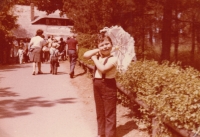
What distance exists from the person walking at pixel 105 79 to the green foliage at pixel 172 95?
0.64 meters

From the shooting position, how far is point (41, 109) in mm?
8547

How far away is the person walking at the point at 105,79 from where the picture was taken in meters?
5.54

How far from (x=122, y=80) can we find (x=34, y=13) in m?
54.8

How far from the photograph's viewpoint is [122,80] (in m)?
7.73

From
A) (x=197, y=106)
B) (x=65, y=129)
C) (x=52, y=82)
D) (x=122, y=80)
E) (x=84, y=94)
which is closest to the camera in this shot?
(x=197, y=106)

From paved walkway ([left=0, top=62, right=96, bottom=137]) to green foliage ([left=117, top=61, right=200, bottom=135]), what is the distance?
4.78 ft

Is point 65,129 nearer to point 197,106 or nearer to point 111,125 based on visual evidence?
point 111,125

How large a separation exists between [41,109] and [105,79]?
3.48 m

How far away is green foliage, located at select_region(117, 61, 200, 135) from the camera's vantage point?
14.8ft

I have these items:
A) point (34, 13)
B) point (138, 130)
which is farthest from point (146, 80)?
point (34, 13)

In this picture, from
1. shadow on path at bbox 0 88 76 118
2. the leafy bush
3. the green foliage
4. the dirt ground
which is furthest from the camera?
the leafy bush

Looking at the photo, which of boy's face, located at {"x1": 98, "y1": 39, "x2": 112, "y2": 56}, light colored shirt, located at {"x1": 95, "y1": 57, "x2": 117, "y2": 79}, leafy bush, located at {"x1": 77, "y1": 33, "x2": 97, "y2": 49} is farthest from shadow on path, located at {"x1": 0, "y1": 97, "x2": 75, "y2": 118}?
leafy bush, located at {"x1": 77, "y1": 33, "x2": 97, "y2": 49}

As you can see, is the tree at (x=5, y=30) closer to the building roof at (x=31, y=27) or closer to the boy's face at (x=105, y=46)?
the building roof at (x=31, y=27)

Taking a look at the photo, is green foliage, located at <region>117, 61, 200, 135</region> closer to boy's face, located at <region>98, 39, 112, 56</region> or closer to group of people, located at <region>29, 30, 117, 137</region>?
group of people, located at <region>29, 30, 117, 137</region>
